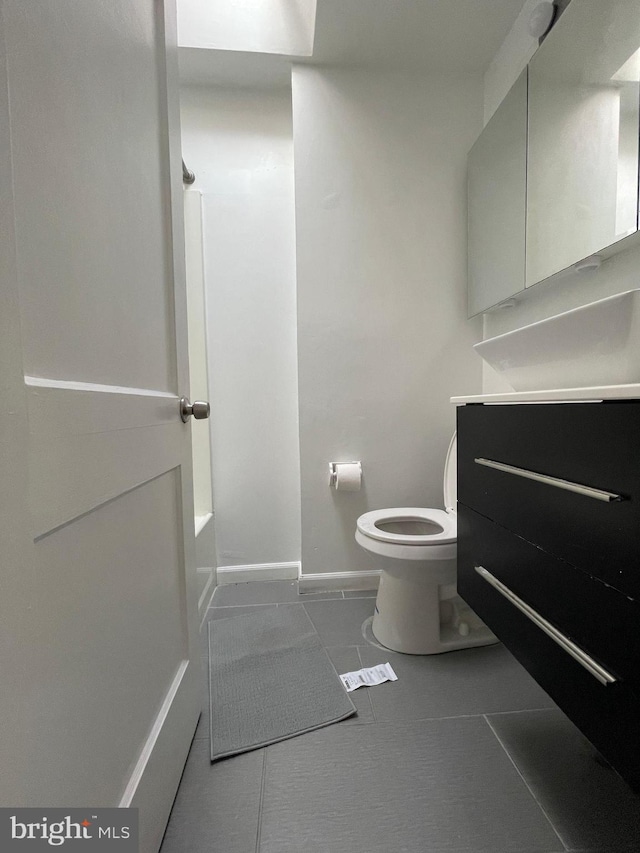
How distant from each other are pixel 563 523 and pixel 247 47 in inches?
83.8

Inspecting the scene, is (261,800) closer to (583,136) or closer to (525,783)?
(525,783)

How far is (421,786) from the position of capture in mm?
885

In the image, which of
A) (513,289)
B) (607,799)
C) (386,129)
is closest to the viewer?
(607,799)

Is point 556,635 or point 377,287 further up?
point 377,287

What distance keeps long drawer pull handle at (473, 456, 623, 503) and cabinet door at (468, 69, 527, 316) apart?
0.81 meters

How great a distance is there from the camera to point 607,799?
846 mm

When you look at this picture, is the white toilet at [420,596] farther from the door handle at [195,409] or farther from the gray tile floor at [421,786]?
the door handle at [195,409]

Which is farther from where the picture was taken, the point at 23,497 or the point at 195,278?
the point at 195,278

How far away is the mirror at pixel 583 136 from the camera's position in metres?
1.00

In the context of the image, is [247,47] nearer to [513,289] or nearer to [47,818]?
[513,289]

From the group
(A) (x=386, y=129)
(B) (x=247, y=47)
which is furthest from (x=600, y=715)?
(B) (x=247, y=47)

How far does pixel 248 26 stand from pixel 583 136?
145cm

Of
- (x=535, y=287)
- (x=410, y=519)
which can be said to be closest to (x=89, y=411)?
(x=410, y=519)

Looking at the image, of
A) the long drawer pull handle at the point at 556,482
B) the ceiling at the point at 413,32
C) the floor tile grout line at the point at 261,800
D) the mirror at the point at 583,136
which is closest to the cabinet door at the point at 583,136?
the mirror at the point at 583,136
